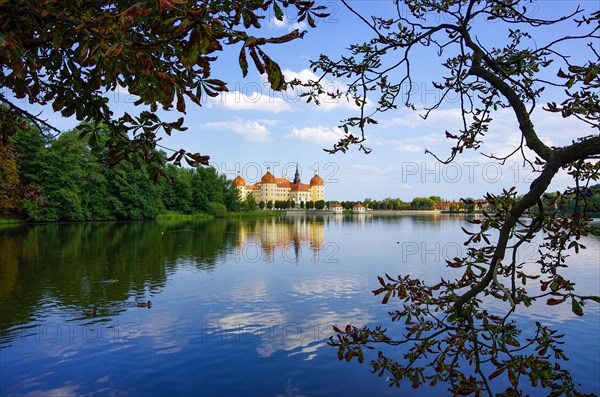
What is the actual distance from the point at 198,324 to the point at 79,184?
52.5 meters

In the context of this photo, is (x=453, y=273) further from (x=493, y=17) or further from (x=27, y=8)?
(x=27, y=8)

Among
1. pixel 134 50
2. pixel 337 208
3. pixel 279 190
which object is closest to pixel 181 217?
pixel 134 50

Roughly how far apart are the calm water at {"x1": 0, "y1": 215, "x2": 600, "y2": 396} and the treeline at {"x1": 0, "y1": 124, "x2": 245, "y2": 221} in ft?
89.5

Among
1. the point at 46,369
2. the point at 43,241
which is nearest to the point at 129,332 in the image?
the point at 46,369

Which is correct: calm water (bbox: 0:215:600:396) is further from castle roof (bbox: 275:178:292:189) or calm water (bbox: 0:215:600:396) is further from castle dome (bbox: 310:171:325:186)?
castle dome (bbox: 310:171:325:186)

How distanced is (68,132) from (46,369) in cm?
5468

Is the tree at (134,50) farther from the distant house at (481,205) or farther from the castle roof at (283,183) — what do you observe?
the castle roof at (283,183)

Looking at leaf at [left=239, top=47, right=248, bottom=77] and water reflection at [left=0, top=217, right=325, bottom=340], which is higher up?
leaf at [left=239, top=47, right=248, bottom=77]

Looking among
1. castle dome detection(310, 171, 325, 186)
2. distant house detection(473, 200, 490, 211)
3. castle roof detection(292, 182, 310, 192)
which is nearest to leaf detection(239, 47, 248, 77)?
distant house detection(473, 200, 490, 211)

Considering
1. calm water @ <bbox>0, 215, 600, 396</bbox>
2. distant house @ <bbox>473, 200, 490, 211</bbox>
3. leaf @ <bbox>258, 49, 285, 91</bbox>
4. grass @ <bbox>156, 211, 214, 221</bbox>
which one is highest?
leaf @ <bbox>258, 49, 285, 91</bbox>

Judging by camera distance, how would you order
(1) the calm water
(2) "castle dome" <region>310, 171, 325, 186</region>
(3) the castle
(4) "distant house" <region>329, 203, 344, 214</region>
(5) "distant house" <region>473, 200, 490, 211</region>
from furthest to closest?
(2) "castle dome" <region>310, 171, 325, 186</region>, (3) the castle, (4) "distant house" <region>329, 203, 344, 214</region>, (1) the calm water, (5) "distant house" <region>473, 200, 490, 211</region>

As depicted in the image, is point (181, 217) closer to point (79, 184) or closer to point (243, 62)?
point (79, 184)

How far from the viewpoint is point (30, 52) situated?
2.71 meters

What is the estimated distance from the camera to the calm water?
9047mm
